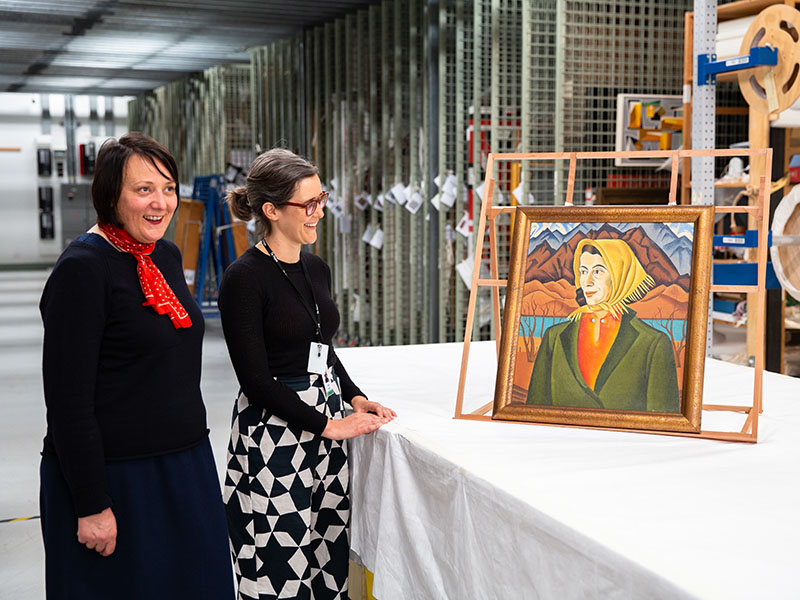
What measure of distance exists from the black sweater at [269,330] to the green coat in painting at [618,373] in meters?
0.60

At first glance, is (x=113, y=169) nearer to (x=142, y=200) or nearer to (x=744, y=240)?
(x=142, y=200)

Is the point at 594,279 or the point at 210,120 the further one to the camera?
the point at 210,120

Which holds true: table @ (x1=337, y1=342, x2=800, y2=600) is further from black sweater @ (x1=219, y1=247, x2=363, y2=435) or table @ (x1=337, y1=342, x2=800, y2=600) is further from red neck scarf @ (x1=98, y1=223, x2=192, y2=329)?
red neck scarf @ (x1=98, y1=223, x2=192, y2=329)

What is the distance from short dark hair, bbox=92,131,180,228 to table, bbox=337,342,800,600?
2.92 feet

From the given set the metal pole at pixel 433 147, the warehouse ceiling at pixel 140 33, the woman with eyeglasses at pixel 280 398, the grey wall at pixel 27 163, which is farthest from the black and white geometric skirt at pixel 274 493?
the grey wall at pixel 27 163

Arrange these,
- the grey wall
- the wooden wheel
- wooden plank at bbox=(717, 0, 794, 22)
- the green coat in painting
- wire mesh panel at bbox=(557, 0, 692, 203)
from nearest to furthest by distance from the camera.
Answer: the green coat in painting, the wooden wheel, wooden plank at bbox=(717, 0, 794, 22), wire mesh panel at bbox=(557, 0, 692, 203), the grey wall

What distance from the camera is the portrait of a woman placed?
7.00 ft

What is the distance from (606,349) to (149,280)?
114 cm

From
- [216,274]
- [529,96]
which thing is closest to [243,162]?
[216,274]

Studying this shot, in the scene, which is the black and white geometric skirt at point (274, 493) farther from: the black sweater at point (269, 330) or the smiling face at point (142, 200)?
the smiling face at point (142, 200)

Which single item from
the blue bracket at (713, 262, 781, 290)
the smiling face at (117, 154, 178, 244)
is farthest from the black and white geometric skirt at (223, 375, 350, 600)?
the blue bracket at (713, 262, 781, 290)

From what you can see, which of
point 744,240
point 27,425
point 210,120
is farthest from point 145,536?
point 210,120

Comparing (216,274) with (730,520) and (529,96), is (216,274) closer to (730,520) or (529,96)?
(529,96)

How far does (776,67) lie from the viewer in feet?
10.5
